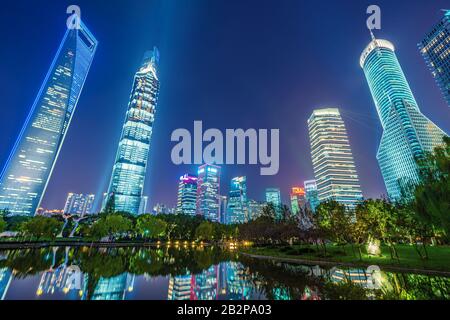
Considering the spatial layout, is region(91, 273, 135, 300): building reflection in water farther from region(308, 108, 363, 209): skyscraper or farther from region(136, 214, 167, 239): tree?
region(308, 108, 363, 209): skyscraper

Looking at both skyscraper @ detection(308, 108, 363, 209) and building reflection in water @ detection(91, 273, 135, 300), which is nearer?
building reflection in water @ detection(91, 273, 135, 300)

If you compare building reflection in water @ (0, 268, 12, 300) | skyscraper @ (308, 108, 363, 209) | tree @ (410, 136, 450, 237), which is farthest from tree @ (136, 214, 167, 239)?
skyscraper @ (308, 108, 363, 209)

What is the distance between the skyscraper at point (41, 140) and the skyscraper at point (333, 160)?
20509 centimetres

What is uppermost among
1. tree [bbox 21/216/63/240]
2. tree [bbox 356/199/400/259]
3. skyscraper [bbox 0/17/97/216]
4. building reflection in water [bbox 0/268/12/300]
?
skyscraper [bbox 0/17/97/216]

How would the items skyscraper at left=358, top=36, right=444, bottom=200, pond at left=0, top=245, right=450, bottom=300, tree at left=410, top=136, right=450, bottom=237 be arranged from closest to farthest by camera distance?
pond at left=0, top=245, right=450, bottom=300
tree at left=410, top=136, right=450, bottom=237
skyscraper at left=358, top=36, right=444, bottom=200

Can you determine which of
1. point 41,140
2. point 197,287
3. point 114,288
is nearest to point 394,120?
point 197,287

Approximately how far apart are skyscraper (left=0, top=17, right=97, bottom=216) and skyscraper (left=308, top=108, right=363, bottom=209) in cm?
20509

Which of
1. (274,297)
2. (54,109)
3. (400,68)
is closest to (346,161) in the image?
(400,68)

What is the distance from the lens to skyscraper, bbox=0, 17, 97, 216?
138625 mm

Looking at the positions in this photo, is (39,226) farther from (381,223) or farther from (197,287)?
(381,223)

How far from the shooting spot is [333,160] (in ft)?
569

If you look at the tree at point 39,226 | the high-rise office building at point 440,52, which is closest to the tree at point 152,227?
the tree at point 39,226

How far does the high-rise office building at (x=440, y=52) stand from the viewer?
93.6 m

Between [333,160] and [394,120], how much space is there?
4888 centimetres
